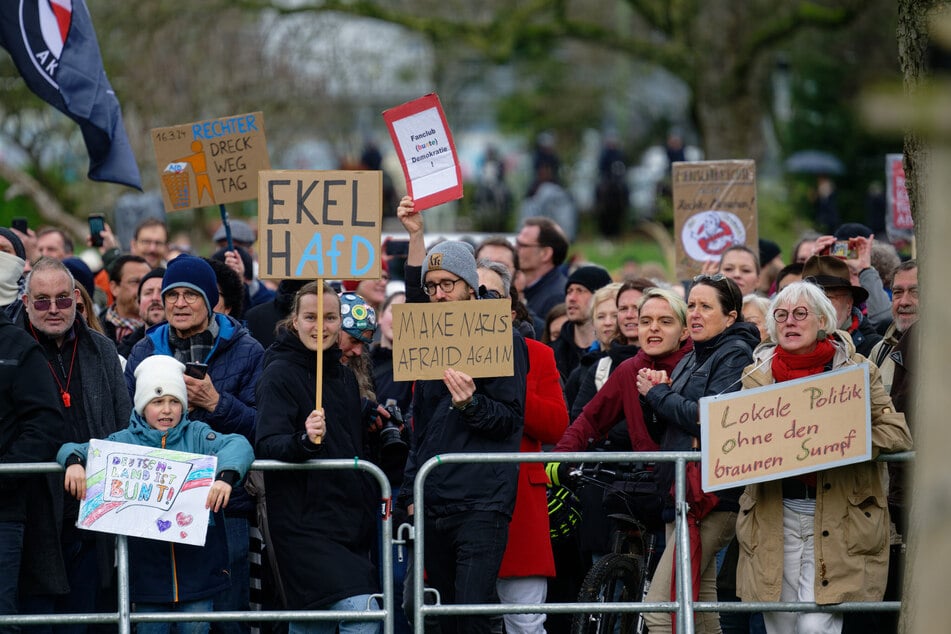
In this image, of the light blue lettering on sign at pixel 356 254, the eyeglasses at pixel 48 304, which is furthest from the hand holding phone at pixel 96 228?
the light blue lettering on sign at pixel 356 254

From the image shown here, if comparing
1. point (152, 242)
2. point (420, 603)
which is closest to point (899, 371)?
point (420, 603)

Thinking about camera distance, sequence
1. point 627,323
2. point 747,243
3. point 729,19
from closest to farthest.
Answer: point 627,323 → point 747,243 → point 729,19

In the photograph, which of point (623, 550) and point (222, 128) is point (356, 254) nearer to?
point (623, 550)

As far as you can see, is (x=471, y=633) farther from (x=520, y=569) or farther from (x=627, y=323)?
(x=627, y=323)

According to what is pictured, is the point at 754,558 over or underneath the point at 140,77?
underneath

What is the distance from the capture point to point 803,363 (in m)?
6.51

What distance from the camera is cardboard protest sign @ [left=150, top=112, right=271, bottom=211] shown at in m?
9.38

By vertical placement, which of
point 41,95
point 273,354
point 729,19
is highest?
point 729,19

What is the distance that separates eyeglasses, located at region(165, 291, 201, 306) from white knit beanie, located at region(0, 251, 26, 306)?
80cm

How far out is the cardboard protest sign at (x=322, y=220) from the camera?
689 cm

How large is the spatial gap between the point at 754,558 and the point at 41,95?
578 centimetres

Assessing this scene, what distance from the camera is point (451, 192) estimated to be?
7.68m

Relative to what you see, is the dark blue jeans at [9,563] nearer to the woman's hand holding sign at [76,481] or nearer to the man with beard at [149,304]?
the woman's hand holding sign at [76,481]

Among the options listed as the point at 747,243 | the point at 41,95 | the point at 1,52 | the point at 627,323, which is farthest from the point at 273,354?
the point at 1,52
